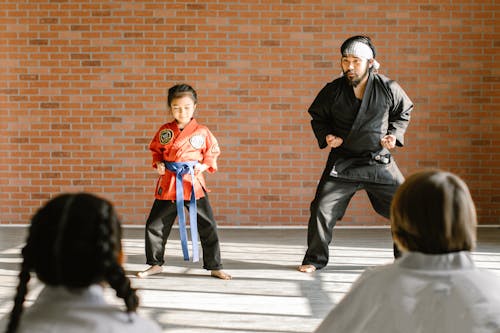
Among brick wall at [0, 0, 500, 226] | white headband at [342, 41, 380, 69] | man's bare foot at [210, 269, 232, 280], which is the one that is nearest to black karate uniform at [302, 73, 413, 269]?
white headband at [342, 41, 380, 69]

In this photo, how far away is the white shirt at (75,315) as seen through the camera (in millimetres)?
1114

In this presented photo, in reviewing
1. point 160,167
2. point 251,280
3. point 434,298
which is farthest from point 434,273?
point 160,167

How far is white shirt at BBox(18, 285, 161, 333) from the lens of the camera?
43.9 inches

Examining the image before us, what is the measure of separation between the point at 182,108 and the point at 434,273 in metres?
2.65

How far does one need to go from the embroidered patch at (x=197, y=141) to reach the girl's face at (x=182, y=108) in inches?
4.6

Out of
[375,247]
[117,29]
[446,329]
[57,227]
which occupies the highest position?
[117,29]

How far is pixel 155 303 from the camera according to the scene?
3350 mm

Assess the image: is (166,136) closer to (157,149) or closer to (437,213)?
(157,149)

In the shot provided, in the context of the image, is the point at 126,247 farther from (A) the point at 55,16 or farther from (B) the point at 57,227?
(B) the point at 57,227

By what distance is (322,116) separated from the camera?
405cm

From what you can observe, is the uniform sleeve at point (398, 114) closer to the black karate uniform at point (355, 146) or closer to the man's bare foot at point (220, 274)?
the black karate uniform at point (355, 146)

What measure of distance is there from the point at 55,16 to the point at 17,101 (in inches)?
33.4

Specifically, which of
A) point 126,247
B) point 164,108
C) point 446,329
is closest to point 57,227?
point 446,329

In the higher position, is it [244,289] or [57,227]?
[57,227]
